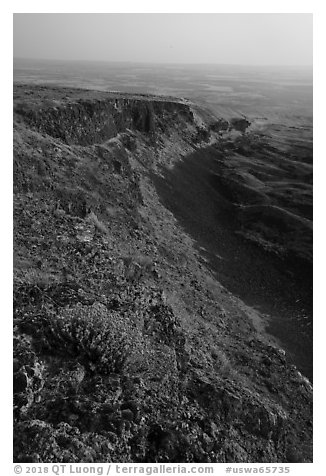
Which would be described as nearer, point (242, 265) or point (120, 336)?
point (120, 336)

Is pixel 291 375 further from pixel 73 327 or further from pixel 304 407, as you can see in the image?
pixel 73 327

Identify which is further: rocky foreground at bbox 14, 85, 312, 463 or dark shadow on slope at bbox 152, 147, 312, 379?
dark shadow on slope at bbox 152, 147, 312, 379

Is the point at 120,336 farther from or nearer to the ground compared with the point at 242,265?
farther from the ground

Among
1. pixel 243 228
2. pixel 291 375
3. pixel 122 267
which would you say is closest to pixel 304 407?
pixel 291 375
